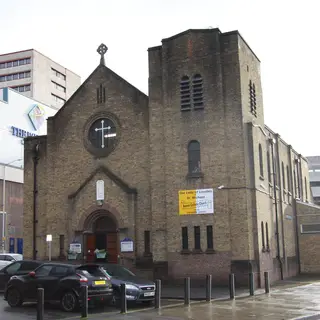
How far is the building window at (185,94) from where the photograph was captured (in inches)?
1006

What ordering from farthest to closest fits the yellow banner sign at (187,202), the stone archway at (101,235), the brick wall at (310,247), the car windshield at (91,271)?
the brick wall at (310,247)
the stone archway at (101,235)
the yellow banner sign at (187,202)
the car windshield at (91,271)

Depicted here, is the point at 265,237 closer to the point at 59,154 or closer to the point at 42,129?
the point at 59,154

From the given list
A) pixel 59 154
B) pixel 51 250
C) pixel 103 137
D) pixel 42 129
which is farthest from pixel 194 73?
pixel 42 129

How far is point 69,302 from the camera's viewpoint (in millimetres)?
16047

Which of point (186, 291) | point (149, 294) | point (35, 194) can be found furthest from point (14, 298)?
point (35, 194)

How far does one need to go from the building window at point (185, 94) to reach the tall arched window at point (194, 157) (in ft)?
5.89

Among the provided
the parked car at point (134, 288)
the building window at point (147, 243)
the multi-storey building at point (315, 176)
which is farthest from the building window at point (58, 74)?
the parked car at point (134, 288)

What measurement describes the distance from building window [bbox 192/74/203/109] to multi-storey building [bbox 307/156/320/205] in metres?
47.0

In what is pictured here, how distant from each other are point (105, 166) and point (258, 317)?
46.1 ft

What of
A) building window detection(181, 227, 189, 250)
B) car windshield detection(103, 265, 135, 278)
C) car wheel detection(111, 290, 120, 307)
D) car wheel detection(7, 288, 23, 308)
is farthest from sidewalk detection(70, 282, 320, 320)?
building window detection(181, 227, 189, 250)

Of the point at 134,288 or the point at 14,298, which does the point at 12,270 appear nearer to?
the point at 14,298

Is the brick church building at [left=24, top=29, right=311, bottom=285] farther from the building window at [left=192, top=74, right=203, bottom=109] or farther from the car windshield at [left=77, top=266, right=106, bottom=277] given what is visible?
the car windshield at [left=77, top=266, right=106, bottom=277]

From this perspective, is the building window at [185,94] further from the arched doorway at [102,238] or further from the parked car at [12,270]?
the parked car at [12,270]

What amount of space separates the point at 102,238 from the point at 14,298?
966 cm
